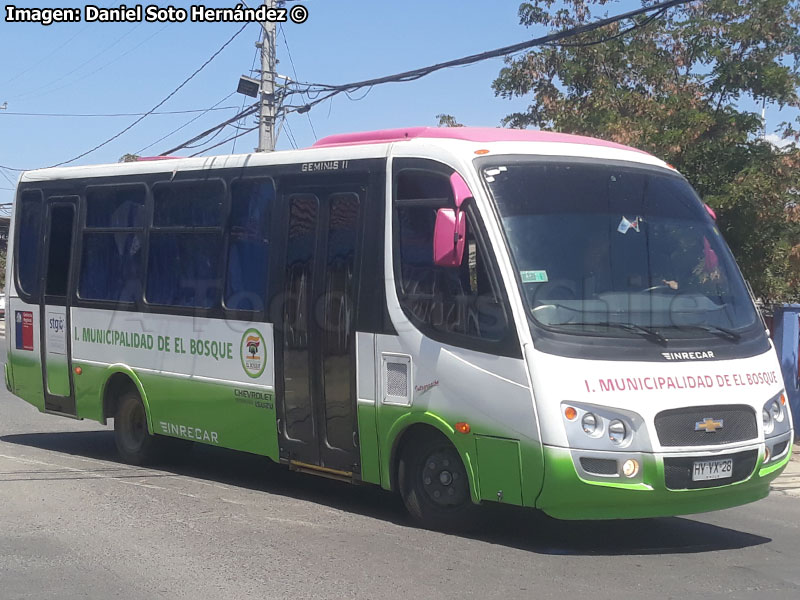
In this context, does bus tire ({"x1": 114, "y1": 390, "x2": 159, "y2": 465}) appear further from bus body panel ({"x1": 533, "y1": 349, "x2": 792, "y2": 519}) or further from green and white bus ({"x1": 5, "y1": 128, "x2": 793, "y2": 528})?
bus body panel ({"x1": 533, "y1": 349, "x2": 792, "y2": 519})

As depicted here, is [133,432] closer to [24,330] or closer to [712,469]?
[24,330]

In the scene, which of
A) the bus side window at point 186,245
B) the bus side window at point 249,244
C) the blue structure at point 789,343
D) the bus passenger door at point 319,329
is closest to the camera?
the bus passenger door at point 319,329

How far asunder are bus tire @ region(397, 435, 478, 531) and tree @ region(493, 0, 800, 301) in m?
6.92

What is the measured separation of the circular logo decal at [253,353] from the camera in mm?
9484

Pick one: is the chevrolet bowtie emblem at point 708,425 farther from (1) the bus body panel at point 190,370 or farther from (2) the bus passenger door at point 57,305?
(2) the bus passenger door at point 57,305

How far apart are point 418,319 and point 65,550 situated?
298 cm

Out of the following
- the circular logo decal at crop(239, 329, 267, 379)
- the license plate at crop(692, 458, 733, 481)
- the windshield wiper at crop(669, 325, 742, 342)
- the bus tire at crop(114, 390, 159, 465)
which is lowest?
the bus tire at crop(114, 390, 159, 465)

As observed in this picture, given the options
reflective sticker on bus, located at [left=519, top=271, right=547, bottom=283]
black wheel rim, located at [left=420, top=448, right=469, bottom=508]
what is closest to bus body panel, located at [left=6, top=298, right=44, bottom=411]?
black wheel rim, located at [left=420, top=448, right=469, bottom=508]

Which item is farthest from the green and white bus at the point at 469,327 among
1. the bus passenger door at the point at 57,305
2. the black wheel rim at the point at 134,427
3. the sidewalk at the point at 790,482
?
the sidewalk at the point at 790,482

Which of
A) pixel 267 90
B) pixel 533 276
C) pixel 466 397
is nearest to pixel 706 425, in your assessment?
pixel 533 276

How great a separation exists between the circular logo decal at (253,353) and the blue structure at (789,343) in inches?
258

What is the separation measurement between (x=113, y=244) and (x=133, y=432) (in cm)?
202

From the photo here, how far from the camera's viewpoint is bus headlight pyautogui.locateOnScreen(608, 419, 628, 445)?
6945 millimetres

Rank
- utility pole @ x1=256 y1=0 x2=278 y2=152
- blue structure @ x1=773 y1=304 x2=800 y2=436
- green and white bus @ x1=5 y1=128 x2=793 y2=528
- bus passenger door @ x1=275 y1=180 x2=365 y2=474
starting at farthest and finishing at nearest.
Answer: utility pole @ x1=256 y1=0 x2=278 y2=152 → blue structure @ x1=773 y1=304 x2=800 y2=436 → bus passenger door @ x1=275 y1=180 x2=365 y2=474 → green and white bus @ x1=5 y1=128 x2=793 y2=528
